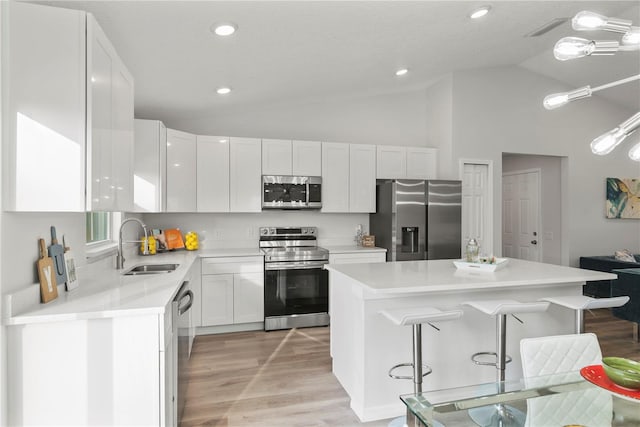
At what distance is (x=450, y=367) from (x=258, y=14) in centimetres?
265

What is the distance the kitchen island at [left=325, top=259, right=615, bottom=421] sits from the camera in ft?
7.63

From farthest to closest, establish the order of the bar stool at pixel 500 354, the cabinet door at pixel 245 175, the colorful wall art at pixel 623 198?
the colorful wall art at pixel 623 198 < the cabinet door at pixel 245 175 < the bar stool at pixel 500 354

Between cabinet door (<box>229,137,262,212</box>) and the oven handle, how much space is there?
27.1 inches

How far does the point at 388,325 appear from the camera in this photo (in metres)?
2.38

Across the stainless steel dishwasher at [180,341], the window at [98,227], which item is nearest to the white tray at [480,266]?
the stainless steel dishwasher at [180,341]

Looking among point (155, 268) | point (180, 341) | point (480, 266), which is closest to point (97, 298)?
point (180, 341)

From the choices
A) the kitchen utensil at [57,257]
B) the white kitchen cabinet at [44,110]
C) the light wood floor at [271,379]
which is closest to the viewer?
the white kitchen cabinet at [44,110]

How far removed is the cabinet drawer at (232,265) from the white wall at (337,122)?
5.31ft

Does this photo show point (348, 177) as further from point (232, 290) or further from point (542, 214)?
point (542, 214)

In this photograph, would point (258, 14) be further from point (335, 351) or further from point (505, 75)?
point (505, 75)

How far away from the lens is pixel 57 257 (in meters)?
1.93

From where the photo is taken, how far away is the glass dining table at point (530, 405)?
1.18 m

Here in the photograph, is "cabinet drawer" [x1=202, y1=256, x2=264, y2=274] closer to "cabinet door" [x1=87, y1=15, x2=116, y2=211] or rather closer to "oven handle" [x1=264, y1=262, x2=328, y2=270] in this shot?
"oven handle" [x1=264, y1=262, x2=328, y2=270]

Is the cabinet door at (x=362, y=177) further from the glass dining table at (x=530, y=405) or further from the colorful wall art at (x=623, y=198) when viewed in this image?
the colorful wall art at (x=623, y=198)
